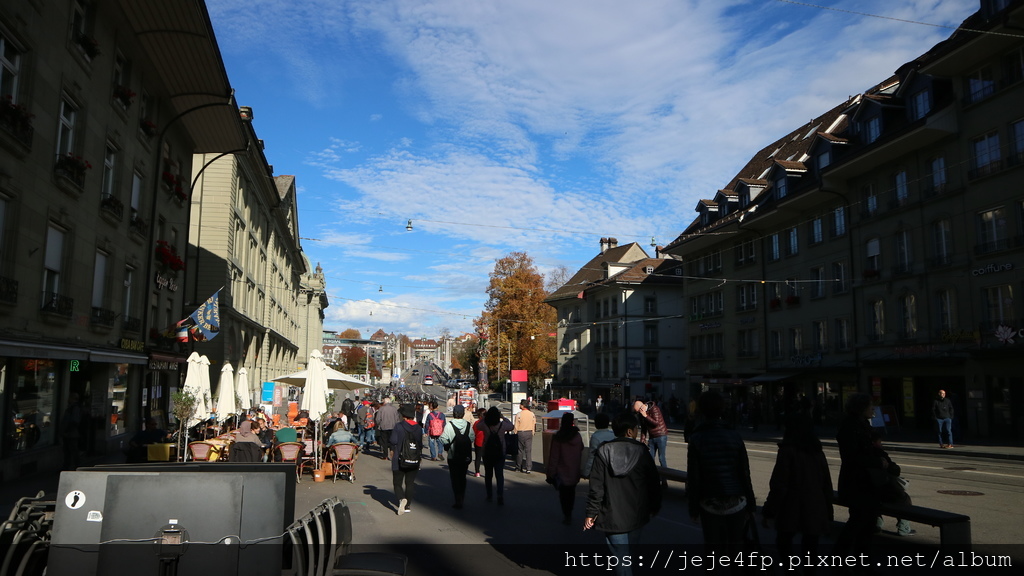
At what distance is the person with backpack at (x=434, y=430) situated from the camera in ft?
65.5

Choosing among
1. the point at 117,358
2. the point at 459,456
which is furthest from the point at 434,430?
the point at 117,358

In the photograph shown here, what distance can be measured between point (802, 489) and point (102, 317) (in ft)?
60.3

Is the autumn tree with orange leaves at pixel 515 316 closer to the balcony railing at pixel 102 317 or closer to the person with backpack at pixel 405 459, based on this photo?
the balcony railing at pixel 102 317

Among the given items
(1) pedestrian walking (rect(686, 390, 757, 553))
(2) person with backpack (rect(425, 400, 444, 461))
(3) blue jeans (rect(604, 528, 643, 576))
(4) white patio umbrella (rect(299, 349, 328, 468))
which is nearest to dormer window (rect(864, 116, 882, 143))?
(2) person with backpack (rect(425, 400, 444, 461))

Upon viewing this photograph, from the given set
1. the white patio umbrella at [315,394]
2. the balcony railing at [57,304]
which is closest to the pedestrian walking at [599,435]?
the white patio umbrella at [315,394]

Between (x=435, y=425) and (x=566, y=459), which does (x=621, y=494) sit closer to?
(x=566, y=459)

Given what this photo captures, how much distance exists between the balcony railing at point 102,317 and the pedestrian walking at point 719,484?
17312mm

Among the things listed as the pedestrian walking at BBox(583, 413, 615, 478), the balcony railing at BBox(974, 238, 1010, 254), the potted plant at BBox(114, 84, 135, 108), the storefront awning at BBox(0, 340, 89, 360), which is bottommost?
the pedestrian walking at BBox(583, 413, 615, 478)

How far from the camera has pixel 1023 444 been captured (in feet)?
78.8

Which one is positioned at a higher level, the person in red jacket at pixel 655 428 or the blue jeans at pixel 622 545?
the person in red jacket at pixel 655 428

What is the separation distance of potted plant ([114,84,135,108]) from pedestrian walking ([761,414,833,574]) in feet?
64.7

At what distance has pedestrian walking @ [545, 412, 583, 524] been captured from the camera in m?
10.2

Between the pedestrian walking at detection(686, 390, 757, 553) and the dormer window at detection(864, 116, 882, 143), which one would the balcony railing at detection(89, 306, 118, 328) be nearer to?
the pedestrian walking at detection(686, 390, 757, 553)

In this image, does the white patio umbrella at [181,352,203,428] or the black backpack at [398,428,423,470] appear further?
the white patio umbrella at [181,352,203,428]
